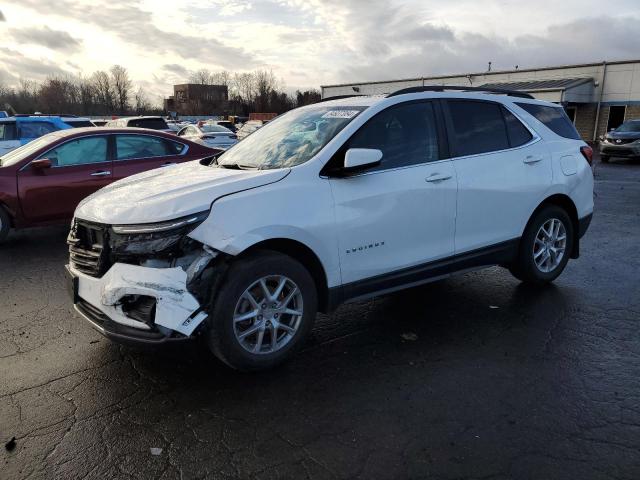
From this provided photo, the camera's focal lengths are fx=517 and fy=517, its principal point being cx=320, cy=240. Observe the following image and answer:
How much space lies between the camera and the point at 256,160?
425 cm

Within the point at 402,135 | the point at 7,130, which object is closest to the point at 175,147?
the point at 402,135

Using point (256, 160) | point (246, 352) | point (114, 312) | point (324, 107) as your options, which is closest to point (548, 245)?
point (324, 107)

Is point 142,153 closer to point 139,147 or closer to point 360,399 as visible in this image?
point 139,147

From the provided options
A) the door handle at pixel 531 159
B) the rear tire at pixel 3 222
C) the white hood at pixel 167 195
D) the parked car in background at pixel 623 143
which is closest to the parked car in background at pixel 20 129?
the rear tire at pixel 3 222

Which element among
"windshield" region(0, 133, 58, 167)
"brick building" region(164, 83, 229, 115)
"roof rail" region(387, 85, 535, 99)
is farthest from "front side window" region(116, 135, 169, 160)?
"brick building" region(164, 83, 229, 115)

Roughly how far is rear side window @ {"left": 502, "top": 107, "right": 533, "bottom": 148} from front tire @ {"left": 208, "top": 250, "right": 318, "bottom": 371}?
2.63m

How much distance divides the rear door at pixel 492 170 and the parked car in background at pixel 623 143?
61.3ft

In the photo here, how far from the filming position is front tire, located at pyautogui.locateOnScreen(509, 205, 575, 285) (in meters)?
5.07

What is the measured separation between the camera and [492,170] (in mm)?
4641

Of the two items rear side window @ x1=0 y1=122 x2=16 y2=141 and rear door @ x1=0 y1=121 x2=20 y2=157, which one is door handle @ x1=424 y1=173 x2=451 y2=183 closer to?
rear door @ x1=0 y1=121 x2=20 y2=157

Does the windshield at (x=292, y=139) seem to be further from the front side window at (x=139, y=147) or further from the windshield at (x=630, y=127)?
the windshield at (x=630, y=127)

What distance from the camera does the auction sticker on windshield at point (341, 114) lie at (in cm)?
411

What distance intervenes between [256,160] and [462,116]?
6.19ft

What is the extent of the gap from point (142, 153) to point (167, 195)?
5163 mm
